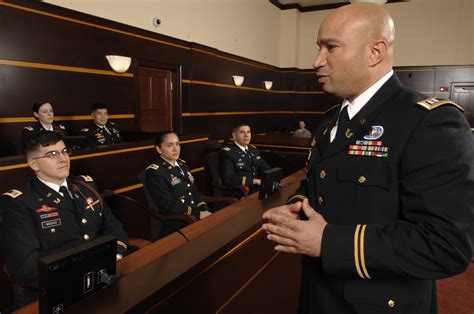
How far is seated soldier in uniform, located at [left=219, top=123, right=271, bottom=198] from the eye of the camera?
3.84 meters

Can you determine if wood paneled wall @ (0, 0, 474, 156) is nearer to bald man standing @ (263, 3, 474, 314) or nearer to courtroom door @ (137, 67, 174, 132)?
courtroom door @ (137, 67, 174, 132)

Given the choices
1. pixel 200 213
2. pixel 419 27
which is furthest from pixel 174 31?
pixel 419 27

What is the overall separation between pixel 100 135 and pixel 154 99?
149 cm

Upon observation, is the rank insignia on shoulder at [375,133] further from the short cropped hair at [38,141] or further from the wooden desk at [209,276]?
the short cropped hair at [38,141]

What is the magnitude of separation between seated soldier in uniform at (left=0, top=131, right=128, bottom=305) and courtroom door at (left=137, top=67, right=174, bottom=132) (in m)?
3.28

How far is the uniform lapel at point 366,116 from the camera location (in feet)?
2.96

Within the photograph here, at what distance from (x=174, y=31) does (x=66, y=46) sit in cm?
205

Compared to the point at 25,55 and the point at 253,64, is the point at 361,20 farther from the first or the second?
the point at 253,64

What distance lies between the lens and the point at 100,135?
4238 millimetres

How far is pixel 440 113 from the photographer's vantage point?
766mm

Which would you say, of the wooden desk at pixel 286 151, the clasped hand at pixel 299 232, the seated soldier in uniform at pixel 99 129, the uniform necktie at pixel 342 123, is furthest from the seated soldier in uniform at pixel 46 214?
the wooden desk at pixel 286 151

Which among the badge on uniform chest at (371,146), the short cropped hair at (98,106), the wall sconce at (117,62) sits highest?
the wall sconce at (117,62)

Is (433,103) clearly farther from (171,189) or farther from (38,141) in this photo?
(171,189)

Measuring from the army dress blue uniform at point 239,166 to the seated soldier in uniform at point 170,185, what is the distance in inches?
28.9
